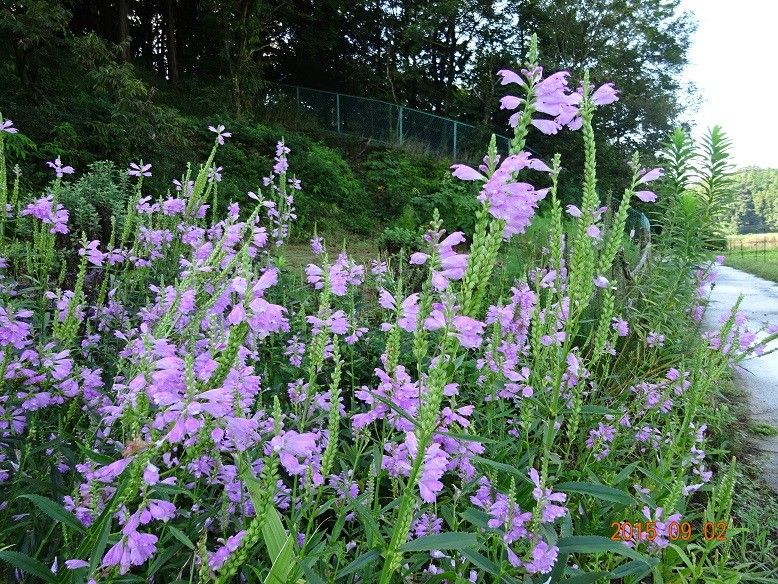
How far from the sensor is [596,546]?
125cm

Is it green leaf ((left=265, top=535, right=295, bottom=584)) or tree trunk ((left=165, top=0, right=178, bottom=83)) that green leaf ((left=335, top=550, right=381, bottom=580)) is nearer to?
green leaf ((left=265, top=535, right=295, bottom=584))

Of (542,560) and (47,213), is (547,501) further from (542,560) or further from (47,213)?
(47,213)

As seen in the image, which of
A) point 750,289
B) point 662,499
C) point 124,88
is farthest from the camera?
point 750,289

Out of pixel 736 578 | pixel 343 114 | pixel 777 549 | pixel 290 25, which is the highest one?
pixel 290 25

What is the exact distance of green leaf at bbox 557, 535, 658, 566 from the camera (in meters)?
1.20

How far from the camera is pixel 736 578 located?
1.96m

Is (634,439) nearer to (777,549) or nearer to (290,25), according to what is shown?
(777,549)

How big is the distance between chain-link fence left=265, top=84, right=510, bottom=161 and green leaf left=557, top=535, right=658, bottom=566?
18.2m

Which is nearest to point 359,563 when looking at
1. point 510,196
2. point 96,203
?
point 510,196

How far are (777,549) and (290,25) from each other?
2247 cm

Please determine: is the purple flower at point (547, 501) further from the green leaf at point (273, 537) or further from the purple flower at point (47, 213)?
the purple flower at point (47, 213)

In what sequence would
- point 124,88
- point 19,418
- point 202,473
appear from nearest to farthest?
point 202,473 → point 19,418 → point 124,88

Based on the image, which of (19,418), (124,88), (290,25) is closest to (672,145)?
(19,418)
